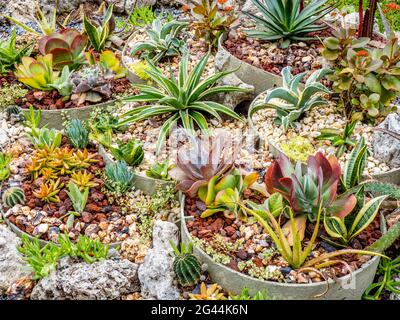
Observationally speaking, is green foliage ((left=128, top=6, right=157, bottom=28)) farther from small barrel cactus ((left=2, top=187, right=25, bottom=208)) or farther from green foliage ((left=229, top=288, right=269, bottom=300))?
green foliage ((left=229, top=288, right=269, bottom=300))

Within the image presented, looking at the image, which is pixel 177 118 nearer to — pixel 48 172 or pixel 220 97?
pixel 220 97

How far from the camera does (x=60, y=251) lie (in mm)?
3277

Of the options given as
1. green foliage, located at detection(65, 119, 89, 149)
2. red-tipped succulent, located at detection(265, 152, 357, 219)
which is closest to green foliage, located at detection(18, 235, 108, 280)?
green foliage, located at detection(65, 119, 89, 149)

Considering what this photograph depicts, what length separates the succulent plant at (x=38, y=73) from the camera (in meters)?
4.49

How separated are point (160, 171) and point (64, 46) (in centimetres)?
176

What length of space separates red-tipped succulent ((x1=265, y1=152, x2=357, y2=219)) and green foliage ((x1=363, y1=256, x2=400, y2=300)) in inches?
19.1

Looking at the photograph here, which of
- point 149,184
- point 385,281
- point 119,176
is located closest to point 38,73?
point 119,176

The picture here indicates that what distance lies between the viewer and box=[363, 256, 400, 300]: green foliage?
323cm

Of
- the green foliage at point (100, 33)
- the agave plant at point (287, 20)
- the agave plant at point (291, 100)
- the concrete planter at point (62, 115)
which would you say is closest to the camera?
the agave plant at point (291, 100)

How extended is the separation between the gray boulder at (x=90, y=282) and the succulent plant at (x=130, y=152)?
0.91m

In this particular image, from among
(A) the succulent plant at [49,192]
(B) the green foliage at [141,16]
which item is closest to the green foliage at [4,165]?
(A) the succulent plant at [49,192]

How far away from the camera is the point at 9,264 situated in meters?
3.38

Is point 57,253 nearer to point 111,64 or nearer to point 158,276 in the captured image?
point 158,276

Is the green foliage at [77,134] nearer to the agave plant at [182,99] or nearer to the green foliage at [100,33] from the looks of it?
the agave plant at [182,99]
